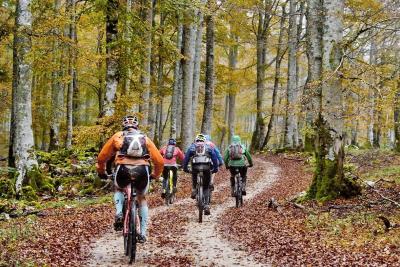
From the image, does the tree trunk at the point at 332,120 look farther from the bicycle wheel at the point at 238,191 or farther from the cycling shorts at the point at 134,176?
the cycling shorts at the point at 134,176

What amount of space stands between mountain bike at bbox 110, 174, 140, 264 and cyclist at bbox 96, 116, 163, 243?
0.10 meters

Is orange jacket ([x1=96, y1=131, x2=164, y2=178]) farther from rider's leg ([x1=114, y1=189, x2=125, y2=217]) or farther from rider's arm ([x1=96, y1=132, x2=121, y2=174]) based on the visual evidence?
rider's leg ([x1=114, y1=189, x2=125, y2=217])

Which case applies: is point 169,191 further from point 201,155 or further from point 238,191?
point 201,155

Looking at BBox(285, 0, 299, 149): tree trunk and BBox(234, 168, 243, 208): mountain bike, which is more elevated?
BBox(285, 0, 299, 149): tree trunk

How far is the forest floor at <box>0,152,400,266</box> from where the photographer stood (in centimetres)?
747

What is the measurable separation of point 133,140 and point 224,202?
795 cm

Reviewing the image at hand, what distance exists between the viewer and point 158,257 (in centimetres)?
773

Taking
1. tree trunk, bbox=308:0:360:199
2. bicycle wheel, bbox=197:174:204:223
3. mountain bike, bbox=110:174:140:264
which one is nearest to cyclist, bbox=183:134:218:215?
bicycle wheel, bbox=197:174:204:223

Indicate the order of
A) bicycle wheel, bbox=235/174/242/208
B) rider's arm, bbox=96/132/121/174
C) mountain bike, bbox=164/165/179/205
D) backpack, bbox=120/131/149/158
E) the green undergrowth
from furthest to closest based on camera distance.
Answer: mountain bike, bbox=164/165/179/205 → bicycle wheel, bbox=235/174/242/208 → rider's arm, bbox=96/132/121/174 → backpack, bbox=120/131/149/158 → the green undergrowth

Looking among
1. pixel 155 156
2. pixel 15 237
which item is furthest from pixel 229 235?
pixel 15 237

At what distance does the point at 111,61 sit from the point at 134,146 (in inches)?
360

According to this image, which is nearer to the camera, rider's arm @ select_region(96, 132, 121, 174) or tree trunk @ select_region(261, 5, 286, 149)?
rider's arm @ select_region(96, 132, 121, 174)

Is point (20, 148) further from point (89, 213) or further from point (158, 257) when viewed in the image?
point (158, 257)

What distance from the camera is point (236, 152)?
44.5ft
